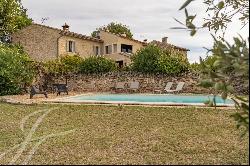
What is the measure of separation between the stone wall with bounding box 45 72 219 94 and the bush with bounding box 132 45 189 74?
519 millimetres

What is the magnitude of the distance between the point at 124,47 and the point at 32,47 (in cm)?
1164

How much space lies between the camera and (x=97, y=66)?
31.6m

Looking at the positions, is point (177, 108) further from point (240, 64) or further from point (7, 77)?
point (7, 77)

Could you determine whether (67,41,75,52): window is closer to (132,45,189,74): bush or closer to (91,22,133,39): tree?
(132,45,189,74): bush

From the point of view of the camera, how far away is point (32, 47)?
1661 inches

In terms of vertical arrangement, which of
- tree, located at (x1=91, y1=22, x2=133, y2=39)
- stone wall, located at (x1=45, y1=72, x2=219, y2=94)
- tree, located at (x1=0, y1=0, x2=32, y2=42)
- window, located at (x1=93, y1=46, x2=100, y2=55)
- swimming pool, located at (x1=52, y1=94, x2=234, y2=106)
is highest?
tree, located at (x1=91, y1=22, x2=133, y2=39)

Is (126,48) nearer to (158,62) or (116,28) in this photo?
(158,62)

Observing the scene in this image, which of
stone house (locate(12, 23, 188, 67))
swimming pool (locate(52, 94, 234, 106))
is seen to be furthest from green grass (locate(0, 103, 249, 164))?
stone house (locate(12, 23, 188, 67))

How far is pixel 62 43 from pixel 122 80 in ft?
39.5

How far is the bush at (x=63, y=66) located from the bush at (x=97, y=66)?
76 centimetres

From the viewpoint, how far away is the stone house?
133 feet

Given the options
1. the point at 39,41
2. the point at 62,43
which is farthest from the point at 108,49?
the point at 39,41

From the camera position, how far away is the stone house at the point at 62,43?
4050 centimetres

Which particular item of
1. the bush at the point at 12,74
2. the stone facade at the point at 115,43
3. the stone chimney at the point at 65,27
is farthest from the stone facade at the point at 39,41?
the bush at the point at 12,74
